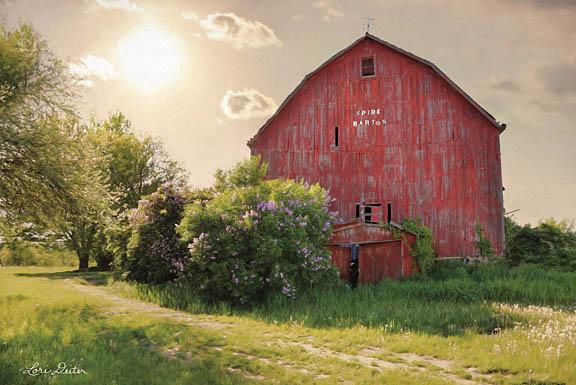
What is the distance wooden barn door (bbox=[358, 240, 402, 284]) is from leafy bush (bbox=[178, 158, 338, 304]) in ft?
11.2

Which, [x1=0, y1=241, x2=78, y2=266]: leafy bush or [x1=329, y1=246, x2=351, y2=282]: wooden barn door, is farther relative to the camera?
[x1=0, y1=241, x2=78, y2=266]: leafy bush

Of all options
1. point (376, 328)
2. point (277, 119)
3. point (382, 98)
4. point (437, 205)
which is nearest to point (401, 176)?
point (437, 205)

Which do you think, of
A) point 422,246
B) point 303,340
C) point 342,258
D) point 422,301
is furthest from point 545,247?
point 303,340

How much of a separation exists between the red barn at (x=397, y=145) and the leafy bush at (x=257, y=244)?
22.9 ft

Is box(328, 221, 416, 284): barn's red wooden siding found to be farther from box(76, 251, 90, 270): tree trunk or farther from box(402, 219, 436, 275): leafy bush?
box(76, 251, 90, 270): tree trunk

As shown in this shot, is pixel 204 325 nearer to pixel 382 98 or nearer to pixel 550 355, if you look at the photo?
pixel 550 355

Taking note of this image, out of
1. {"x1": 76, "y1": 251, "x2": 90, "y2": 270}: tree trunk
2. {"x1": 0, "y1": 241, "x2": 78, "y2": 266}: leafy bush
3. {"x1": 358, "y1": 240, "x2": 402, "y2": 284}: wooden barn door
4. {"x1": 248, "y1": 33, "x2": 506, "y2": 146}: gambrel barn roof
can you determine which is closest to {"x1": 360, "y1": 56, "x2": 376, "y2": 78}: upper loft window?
{"x1": 248, "y1": 33, "x2": 506, "y2": 146}: gambrel barn roof

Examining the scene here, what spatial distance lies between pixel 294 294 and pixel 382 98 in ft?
42.1

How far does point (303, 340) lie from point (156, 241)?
12936 millimetres

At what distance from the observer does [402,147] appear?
77.5 ft

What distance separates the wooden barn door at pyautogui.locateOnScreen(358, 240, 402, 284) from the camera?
20.2 meters

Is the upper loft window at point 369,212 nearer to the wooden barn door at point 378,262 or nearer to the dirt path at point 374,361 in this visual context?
the wooden barn door at point 378,262
